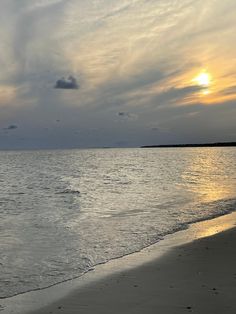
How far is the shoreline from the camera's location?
8.05 metres

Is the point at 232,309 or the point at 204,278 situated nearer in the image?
the point at 232,309

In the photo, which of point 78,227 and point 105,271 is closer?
point 105,271

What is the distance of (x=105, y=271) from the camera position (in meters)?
10.5

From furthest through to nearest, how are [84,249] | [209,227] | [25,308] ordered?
1. [209,227]
2. [84,249]
3. [25,308]

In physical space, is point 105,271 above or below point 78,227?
above

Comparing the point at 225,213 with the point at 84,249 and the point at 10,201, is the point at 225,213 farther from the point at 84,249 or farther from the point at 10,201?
the point at 10,201

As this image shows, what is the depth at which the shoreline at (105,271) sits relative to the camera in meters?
8.05

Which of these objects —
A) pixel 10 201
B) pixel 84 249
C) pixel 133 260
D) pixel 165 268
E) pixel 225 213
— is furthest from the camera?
pixel 10 201

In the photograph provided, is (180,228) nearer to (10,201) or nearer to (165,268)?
(165,268)

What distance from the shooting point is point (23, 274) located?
10.5 meters

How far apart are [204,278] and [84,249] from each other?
517 cm

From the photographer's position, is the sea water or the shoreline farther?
the sea water

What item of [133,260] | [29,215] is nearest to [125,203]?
[29,215]

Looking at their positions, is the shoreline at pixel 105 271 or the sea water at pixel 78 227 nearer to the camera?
the shoreline at pixel 105 271
